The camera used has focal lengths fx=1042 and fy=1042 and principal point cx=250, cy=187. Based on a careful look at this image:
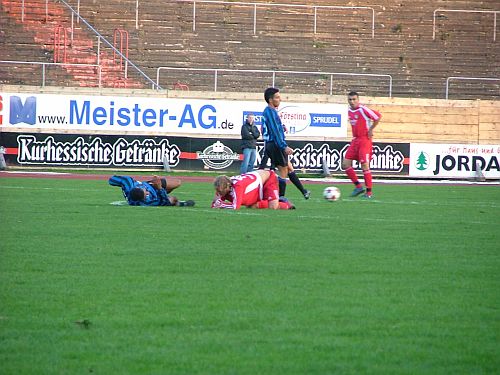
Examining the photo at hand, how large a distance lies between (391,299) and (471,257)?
2.91 metres

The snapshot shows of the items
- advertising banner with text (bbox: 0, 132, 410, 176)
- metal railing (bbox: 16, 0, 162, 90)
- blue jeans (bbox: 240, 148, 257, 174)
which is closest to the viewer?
blue jeans (bbox: 240, 148, 257, 174)

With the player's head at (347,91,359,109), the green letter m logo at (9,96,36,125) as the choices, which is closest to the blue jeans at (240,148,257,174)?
the green letter m logo at (9,96,36,125)

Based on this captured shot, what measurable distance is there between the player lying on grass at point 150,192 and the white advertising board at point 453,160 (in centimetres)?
1862

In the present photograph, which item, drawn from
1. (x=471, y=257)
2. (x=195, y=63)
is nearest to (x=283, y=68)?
(x=195, y=63)

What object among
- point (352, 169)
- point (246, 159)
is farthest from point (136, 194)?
point (246, 159)

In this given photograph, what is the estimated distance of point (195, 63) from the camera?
127ft

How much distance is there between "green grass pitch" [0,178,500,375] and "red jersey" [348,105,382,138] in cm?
713

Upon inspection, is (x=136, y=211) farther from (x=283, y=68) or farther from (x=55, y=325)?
(x=283, y=68)

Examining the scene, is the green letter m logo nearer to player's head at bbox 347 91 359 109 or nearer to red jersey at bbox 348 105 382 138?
red jersey at bbox 348 105 382 138

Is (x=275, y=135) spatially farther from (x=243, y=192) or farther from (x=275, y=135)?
(x=243, y=192)

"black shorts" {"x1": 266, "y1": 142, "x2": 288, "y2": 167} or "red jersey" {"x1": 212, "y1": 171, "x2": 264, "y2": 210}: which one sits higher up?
"black shorts" {"x1": 266, "y1": 142, "x2": 288, "y2": 167}

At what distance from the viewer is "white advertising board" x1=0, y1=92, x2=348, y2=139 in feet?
107

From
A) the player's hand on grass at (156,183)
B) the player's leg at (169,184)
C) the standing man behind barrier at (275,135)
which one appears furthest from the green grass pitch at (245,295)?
the standing man behind barrier at (275,135)

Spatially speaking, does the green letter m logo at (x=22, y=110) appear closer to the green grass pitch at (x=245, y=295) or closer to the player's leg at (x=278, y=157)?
the player's leg at (x=278, y=157)
